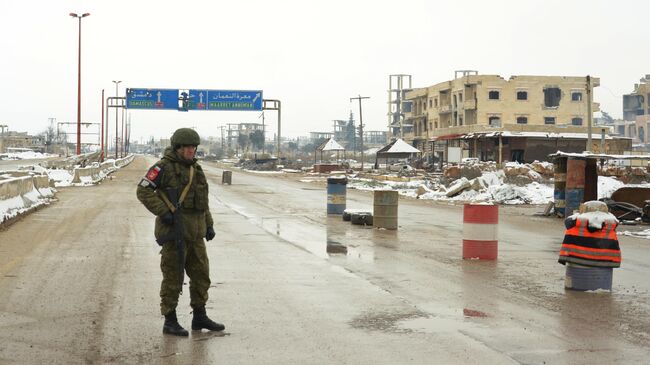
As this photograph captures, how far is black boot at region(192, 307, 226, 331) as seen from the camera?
24.9 feet

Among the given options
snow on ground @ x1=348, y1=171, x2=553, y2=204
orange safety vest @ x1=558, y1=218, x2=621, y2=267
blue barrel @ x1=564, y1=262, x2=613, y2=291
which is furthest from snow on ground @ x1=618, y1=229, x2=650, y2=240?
snow on ground @ x1=348, y1=171, x2=553, y2=204

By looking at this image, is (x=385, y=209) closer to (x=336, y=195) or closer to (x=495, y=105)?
(x=336, y=195)

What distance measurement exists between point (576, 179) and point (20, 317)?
60.9 feet

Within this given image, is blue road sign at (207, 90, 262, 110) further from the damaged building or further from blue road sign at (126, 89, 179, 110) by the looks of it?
the damaged building

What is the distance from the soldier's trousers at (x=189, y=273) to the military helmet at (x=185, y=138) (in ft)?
2.91

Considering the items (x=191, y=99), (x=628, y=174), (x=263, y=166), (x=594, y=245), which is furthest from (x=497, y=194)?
(x=263, y=166)

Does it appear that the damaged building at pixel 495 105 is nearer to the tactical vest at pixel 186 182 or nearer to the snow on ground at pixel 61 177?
the snow on ground at pixel 61 177

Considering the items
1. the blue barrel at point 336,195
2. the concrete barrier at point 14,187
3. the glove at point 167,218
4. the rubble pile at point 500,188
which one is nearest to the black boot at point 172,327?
the glove at point 167,218

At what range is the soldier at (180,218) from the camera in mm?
7352

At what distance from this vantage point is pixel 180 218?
738cm

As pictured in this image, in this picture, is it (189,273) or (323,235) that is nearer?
(189,273)

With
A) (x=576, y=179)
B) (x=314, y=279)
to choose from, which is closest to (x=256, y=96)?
(x=576, y=179)

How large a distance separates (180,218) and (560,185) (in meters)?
19.4

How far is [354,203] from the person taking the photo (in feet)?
104
